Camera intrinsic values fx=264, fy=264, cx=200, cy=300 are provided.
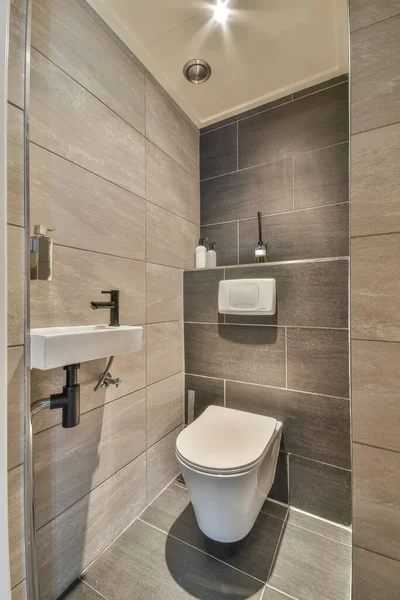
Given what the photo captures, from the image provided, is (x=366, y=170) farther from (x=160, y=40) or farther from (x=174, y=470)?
(x=174, y=470)

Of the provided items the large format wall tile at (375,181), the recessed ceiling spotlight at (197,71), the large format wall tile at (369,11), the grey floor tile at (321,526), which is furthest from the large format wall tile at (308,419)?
the recessed ceiling spotlight at (197,71)

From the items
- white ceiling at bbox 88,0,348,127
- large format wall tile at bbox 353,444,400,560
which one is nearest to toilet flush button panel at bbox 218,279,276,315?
large format wall tile at bbox 353,444,400,560

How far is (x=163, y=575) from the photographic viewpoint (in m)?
1.07

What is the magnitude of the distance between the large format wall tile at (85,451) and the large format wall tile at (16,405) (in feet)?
0.39

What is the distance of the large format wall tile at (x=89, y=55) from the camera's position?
3.15ft

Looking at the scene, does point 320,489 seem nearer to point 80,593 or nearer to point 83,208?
point 80,593

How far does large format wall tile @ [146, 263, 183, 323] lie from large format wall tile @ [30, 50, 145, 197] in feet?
1.42

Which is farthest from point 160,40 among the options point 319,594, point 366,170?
point 319,594

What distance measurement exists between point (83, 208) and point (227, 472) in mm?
1183

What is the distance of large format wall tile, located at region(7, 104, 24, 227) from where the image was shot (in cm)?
76

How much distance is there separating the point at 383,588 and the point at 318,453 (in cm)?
59

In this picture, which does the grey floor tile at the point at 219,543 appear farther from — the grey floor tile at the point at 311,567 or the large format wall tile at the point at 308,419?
the large format wall tile at the point at 308,419

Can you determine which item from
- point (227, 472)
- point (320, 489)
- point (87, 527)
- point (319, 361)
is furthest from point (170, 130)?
point (320, 489)

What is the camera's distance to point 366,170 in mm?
796
